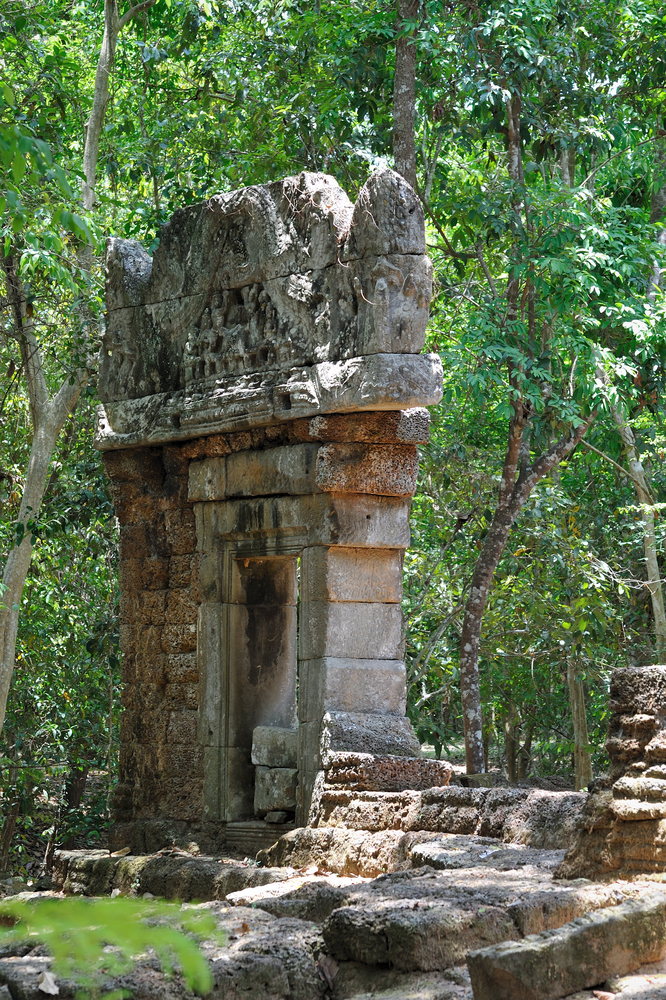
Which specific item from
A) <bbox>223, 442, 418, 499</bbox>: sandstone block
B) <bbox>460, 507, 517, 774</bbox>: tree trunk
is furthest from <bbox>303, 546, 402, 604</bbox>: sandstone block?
<bbox>460, 507, 517, 774</bbox>: tree trunk

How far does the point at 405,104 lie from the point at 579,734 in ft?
24.7

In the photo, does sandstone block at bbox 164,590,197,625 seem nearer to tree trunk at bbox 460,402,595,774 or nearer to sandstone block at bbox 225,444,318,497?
sandstone block at bbox 225,444,318,497

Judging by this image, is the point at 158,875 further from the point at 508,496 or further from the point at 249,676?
the point at 508,496

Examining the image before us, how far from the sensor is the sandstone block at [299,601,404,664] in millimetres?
7805

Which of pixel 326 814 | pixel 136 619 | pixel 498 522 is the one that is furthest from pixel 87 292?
pixel 326 814

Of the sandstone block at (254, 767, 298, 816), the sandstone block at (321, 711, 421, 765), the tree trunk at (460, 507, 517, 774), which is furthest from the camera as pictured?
the tree trunk at (460, 507, 517, 774)

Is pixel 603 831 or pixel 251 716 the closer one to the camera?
pixel 603 831

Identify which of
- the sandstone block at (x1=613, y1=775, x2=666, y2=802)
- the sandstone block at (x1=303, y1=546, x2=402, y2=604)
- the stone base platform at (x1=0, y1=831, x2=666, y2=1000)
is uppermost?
the sandstone block at (x1=303, y1=546, x2=402, y2=604)

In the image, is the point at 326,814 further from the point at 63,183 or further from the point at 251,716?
the point at 63,183

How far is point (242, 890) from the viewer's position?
21.0 feet

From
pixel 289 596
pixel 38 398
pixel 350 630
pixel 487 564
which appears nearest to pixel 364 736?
pixel 350 630

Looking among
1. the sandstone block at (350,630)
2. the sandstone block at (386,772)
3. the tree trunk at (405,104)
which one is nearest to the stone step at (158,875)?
the sandstone block at (386,772)

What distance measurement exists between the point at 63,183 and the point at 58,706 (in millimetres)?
10156

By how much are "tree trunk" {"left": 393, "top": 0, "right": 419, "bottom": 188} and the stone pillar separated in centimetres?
644
